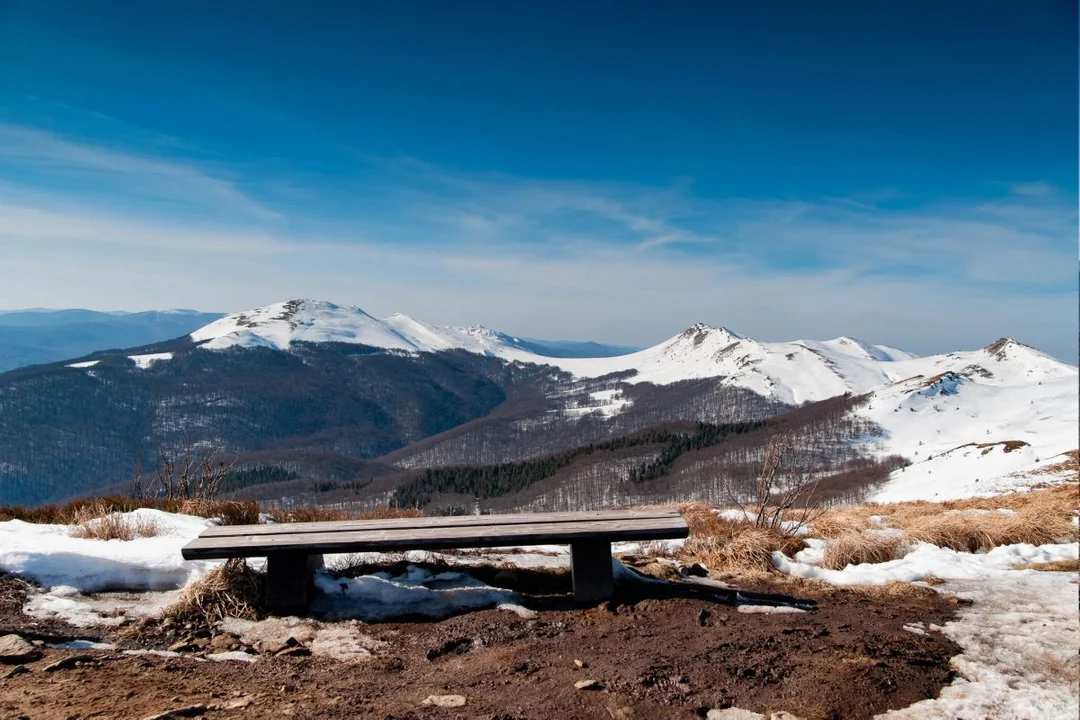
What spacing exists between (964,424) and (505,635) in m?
209

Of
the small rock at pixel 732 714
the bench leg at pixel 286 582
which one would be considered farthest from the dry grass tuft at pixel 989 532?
the bench leg at pixel 286 582

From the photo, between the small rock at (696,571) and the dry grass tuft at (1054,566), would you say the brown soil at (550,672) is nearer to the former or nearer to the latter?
the small rock at (696,571)

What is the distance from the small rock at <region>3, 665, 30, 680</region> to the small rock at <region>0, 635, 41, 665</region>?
184mm

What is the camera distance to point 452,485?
145 meters

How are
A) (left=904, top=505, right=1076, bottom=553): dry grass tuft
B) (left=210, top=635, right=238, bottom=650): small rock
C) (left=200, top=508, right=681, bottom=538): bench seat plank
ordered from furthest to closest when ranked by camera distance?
(left=904, top=505, right=1076, bottom=553): dry grass tuft
(left=200, top=508, right=681, bottom=538): bench seat plank
(left=210, top=635, right=238, bottom=650): small rock

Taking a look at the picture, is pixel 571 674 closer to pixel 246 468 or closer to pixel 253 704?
pixel 253 704

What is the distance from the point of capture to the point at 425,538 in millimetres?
6168

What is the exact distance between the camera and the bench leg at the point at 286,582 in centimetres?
630

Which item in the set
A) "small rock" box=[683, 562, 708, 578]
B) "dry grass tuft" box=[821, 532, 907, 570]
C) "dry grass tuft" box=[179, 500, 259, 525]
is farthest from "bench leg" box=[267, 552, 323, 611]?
"dry grass tuft" box=[821, 532, 907, 570]

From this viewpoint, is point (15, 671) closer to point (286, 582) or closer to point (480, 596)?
point (286, 582)

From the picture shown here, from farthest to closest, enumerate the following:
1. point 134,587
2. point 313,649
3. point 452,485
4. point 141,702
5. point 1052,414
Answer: point 452,485
point 1052,414
point 134,587
point 313,649
point 141,702

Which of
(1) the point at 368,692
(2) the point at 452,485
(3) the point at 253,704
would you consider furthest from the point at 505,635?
(2) the point at 452,485

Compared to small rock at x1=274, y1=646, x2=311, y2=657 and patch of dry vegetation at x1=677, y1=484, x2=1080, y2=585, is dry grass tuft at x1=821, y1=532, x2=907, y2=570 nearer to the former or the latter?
patch of dry vegetation at x1=677, y1=484, x2=1080, y2=585

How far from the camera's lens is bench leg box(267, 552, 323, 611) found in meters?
6.30
